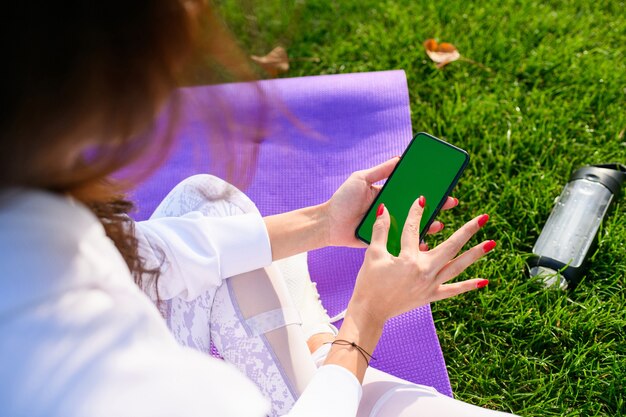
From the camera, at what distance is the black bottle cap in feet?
5.97

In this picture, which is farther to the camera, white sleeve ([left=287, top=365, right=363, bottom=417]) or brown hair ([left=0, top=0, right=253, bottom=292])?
white sleeve ([left=287, top=365, right=363, bottom=417])

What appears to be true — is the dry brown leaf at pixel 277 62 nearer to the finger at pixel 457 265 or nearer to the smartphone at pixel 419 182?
the smartphone at pixel 419 182

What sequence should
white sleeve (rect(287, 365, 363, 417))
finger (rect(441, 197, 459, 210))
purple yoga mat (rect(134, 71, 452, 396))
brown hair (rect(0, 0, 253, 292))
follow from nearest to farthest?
1. brown hair (rect(0, 0, 253, 292))
2. white sleeve (rect(287, 365, 363, 417))
3. finger (rect(441, 197, 459, 210))
4. purple yoga mat (rect(134, 71, 452, 396))

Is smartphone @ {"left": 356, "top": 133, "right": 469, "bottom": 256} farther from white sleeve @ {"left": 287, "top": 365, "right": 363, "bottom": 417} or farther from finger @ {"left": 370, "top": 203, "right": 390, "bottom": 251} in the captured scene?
white sleeve @ {"left": 287, "top": 365, "right": 363, "bottom": 417}

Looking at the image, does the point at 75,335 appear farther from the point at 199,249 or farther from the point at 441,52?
the point at 441,52

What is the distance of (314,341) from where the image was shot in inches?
58.5

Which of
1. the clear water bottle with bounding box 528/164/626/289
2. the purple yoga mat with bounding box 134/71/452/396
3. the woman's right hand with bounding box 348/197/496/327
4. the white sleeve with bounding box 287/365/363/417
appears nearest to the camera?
the white sleeve with bounding box 287/365/363/417

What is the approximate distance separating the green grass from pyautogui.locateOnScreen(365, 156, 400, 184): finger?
1.25 ft

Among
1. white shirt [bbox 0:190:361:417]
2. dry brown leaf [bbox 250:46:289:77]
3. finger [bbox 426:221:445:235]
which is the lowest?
dry brown leaf [bbox 250:46:289:77]

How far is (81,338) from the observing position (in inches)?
29.2

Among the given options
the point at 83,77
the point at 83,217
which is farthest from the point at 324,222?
the point at 83,77

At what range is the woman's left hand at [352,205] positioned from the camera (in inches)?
57.1

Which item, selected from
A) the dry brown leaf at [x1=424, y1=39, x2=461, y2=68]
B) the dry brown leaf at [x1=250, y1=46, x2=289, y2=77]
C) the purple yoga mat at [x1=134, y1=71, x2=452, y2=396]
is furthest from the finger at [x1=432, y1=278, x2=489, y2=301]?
the dry brown leaf at [x1=250, y1=46, x2=289, y2=77]

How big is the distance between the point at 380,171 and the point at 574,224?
2.21 ft
